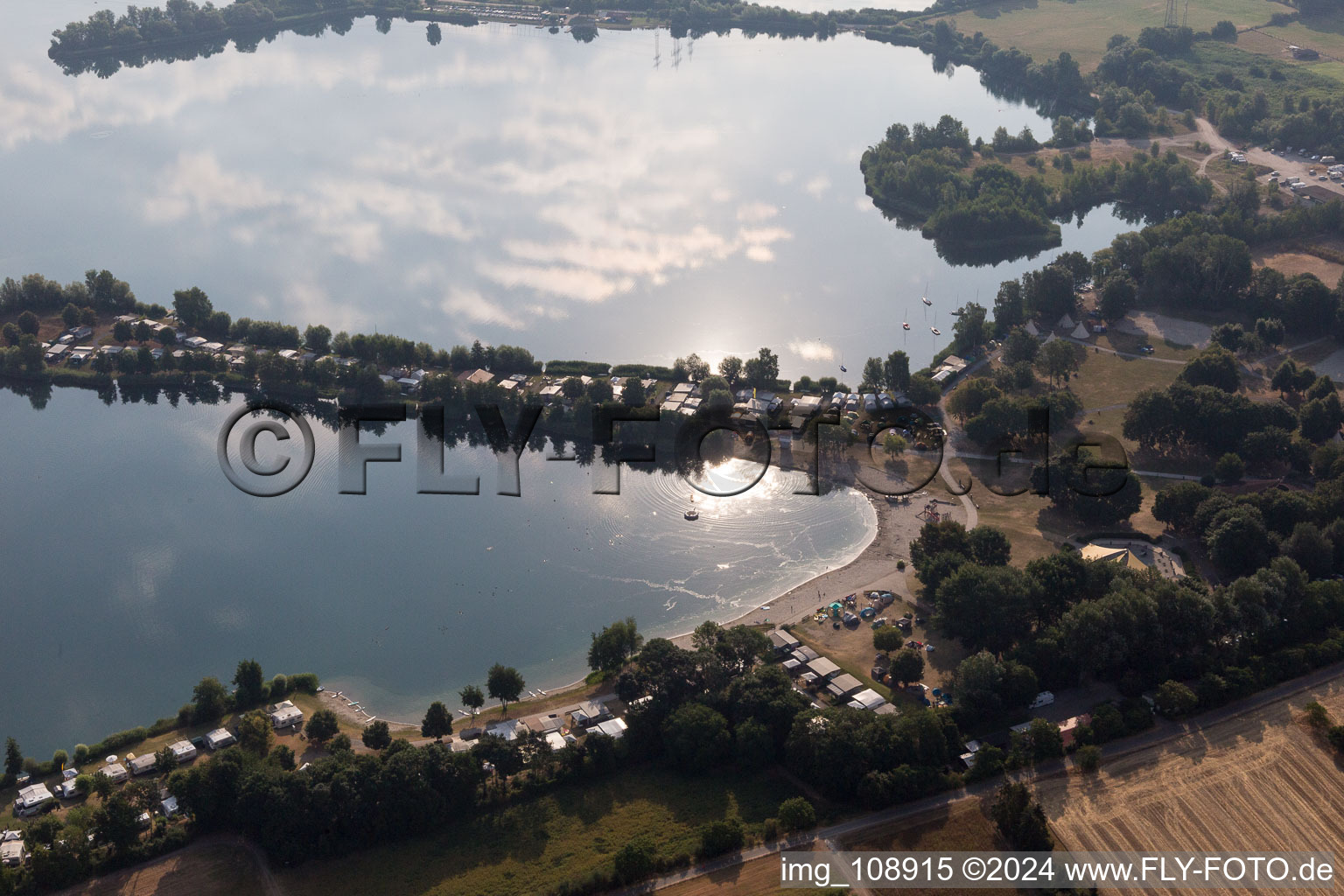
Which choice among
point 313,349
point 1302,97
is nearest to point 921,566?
point 313,349

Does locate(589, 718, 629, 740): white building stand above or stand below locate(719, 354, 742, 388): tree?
below

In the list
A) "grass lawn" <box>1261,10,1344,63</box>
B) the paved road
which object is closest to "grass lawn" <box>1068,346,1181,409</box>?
the paved road

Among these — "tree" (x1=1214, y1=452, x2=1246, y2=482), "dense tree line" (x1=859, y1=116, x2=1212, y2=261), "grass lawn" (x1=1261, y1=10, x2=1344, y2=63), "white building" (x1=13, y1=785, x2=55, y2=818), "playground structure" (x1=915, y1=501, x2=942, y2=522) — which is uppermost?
"grass lawn" (x1=1261, y1=10, x2=1344, y2=63)

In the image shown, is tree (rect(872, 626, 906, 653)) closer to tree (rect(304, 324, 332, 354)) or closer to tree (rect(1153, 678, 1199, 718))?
tree (rect(1153, 678, 1199, 718))

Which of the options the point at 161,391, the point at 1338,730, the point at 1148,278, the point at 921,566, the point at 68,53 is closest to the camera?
the point at 1338,730

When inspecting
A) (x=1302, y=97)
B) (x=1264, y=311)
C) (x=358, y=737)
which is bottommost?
(x=358, y=737)

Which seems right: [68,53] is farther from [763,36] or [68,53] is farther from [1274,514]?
[1274,514]
